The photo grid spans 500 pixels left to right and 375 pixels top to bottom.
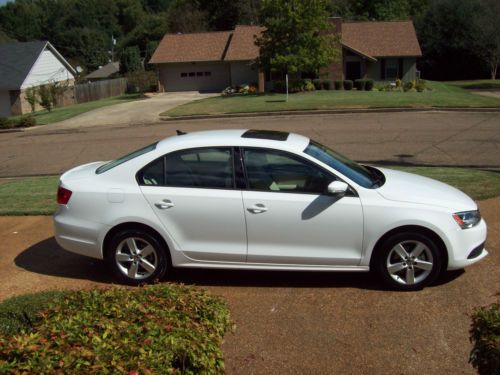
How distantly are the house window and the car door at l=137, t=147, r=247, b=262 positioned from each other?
4433 centimetres

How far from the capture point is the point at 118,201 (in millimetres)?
6133

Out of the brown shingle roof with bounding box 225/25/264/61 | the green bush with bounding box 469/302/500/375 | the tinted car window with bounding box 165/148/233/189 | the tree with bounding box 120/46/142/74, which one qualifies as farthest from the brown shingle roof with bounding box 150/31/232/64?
the green bush with bounding box 469/302/500/375

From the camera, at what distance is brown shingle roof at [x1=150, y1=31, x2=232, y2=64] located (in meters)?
50.0

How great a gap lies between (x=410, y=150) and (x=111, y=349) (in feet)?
43.0

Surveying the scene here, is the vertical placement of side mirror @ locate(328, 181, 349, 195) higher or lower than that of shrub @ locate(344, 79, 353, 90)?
higher

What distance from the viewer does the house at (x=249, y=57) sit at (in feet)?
155

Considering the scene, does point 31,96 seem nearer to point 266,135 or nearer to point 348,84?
point 348,84

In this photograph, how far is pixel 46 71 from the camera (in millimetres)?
54531

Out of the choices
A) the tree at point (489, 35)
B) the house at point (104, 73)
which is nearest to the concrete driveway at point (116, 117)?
the tree at point (489, 35)

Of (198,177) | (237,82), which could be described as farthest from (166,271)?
(237,82)

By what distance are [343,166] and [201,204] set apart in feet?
5.14

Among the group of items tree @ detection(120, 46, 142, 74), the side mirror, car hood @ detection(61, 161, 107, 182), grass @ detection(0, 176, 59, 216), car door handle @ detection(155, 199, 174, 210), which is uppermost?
tree @ detection(120, 46, 142, 74)

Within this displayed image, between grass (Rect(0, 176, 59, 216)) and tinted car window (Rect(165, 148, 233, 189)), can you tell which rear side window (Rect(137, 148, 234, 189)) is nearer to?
tinted car window (Rect(165, 148, 233, 189))

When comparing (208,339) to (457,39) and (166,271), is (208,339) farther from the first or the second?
(457,39)
